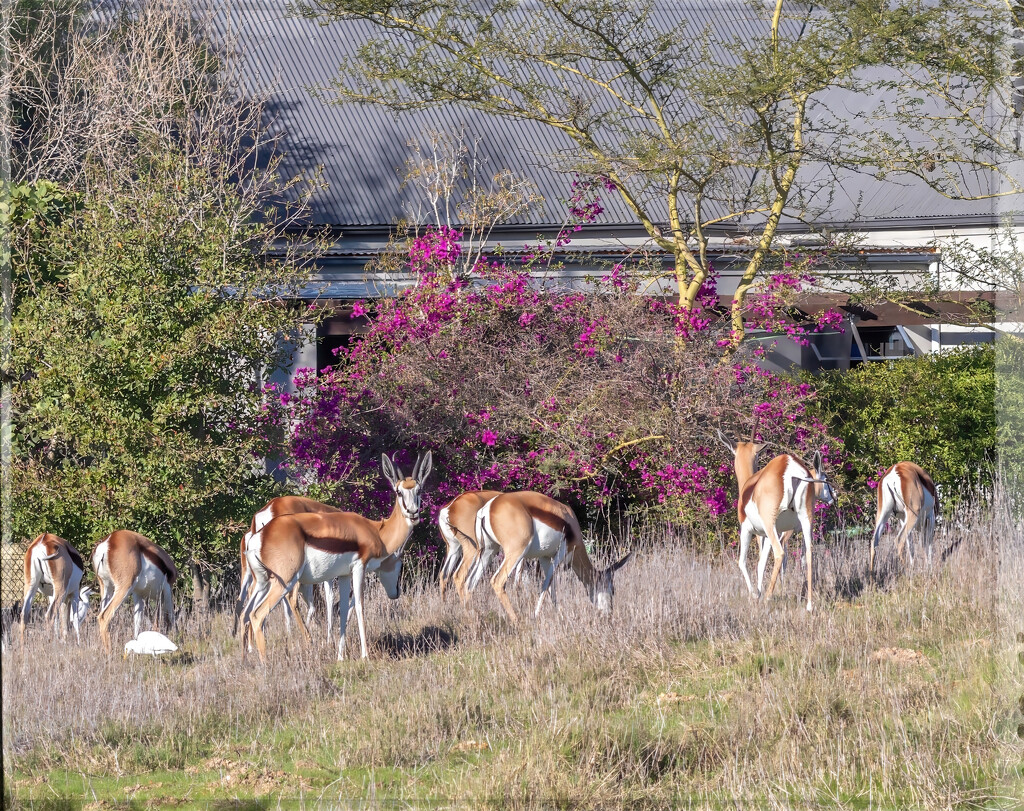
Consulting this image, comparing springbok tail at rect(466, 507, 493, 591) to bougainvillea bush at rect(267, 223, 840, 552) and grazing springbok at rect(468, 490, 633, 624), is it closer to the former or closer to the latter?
grazing springbok at rect(468, 490, 633, 624)

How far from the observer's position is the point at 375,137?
Answer: 1634 cm

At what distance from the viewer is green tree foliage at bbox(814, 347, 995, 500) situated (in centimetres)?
1202

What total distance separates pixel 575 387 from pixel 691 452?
1260 mm

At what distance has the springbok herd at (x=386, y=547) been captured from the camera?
7605mm

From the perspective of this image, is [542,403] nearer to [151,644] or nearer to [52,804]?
[151,644]

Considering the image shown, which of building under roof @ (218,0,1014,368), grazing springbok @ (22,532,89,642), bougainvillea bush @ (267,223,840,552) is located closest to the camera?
grazing springbok @ (22,532,89,642)

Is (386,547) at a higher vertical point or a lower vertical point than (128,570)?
higher

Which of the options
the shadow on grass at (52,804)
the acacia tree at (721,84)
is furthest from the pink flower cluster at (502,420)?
the shadow on grass at (52,804)

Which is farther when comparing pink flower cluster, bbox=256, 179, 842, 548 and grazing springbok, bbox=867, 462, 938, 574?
pink flower cluster, bbox=256, 179, 842, 548

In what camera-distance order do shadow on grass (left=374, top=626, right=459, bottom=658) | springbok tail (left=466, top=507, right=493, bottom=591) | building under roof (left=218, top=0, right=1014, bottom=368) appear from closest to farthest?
1. shadow on grass (left=374, top=626, right=459, bottom=658)
2. springbok tail (left=466, top=507, right=493, bottom=591)
3. building under roof (left=218, top=0, right=1014, bottom=368)

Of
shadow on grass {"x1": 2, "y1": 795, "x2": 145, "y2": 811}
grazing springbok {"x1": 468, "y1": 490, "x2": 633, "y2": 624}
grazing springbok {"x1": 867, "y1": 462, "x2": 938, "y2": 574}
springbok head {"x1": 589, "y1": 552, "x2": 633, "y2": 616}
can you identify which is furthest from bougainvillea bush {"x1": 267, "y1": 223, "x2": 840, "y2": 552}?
shadow on grass {"x1": 2, "y1": 795, "x2": 145, "y2": 811}

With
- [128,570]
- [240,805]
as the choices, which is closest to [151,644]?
[128,570]

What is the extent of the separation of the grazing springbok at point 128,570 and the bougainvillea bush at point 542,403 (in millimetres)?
2576

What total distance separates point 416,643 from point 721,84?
651 centimetres
